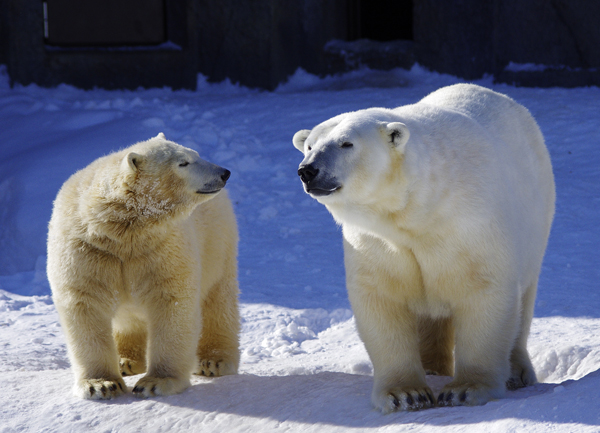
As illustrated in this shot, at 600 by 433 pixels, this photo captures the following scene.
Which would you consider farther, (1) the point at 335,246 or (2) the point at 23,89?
(2) the point at 23,89

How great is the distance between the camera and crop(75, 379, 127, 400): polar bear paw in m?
2.87

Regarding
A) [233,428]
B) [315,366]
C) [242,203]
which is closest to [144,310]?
[233,428]

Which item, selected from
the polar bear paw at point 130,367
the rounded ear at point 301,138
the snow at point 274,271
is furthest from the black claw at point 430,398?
the polar bear paw at point 130,367

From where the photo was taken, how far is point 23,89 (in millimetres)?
10047

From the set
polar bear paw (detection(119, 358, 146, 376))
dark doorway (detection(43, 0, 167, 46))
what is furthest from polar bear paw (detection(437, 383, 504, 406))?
dark doorway (detection(43, 0, 167, 46))

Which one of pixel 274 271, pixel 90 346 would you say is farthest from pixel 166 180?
pixel 274 271

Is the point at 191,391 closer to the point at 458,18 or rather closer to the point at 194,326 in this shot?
the point at 194,326

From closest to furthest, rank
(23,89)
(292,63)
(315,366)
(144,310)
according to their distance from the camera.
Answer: (144,310) → (315,366) → (23,89) → (292,63)

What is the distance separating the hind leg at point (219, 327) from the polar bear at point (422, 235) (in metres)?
1.10

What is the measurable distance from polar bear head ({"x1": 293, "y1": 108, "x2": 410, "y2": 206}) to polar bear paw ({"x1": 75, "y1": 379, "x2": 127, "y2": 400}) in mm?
1222

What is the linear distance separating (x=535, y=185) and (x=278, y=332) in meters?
1.95

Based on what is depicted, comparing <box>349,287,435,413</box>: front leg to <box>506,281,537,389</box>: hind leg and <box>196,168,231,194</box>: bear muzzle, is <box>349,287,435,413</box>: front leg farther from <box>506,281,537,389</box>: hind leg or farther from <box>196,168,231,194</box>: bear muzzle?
<box>196,168,231,194</box>: bear muzzle

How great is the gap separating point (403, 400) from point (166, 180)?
4.22 ft

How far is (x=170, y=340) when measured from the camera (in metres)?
3.00
